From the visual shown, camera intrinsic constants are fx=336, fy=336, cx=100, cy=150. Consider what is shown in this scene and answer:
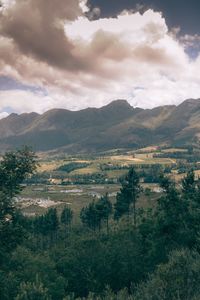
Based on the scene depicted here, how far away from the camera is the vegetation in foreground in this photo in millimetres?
44562

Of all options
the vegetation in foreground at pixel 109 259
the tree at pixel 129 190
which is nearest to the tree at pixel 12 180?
the vegetation in foreground at pixel 109 259

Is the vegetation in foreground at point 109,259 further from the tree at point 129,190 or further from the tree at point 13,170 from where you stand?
the tree at point 129,190

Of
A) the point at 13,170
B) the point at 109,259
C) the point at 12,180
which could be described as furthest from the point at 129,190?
the point at 12,180

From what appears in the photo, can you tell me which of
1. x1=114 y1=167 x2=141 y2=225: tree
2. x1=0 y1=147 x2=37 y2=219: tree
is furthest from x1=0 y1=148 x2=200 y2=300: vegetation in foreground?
x1=114 y1=167 x2=141 y2=225: tree

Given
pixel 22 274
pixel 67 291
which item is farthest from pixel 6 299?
pixel 67 291

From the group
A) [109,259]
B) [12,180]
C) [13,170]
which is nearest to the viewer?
[12,180]

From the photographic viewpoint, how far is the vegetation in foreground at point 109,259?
44.6 meters

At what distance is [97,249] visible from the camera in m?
75.5

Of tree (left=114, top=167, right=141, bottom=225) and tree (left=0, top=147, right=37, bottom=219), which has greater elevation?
tree (left=0, top=147, right=37, bottom=219)

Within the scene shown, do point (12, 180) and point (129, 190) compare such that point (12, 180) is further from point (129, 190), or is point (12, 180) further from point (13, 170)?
point (129, 190)

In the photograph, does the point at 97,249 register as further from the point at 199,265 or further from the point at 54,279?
the point at 199,265

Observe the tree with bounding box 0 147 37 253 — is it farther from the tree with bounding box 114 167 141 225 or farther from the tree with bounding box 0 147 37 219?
the tree with bounding box 114 167 141 225

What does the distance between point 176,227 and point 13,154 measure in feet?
131

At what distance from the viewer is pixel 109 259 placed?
71.9m
